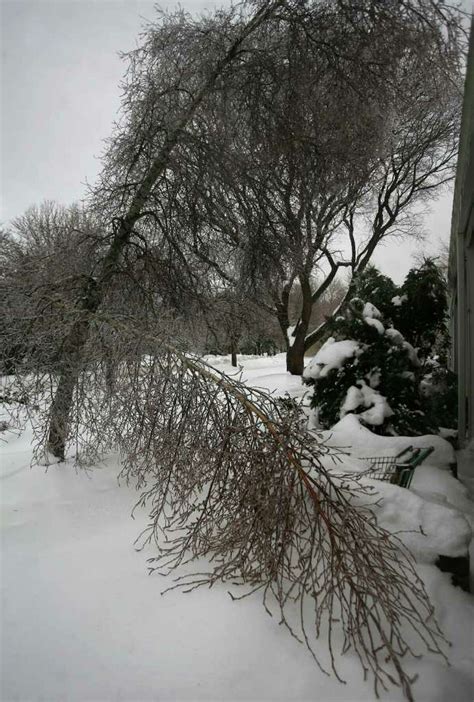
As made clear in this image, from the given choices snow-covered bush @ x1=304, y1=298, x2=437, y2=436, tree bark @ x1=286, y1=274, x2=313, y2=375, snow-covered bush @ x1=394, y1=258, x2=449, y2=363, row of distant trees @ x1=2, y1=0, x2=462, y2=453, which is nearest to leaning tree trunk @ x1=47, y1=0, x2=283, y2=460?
row of distant trees @ x1=2, y1=0, x2=462, y2=453

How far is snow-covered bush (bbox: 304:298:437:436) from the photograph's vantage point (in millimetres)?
4648

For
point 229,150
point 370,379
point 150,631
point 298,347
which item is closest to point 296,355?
point 298,347

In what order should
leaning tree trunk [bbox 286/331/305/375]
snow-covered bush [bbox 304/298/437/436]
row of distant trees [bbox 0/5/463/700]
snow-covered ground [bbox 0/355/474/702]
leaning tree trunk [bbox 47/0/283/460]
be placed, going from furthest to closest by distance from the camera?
leaning tree trunk [bbox 286/331/305/375] < snow-covered bush [bbox 304/298/437/436] < leaning tree trunk [bbox 47/0/283/460] < row of distant trees [bbox 0/5/463/700] < snow-covered ground [bbox 0/355/474/702]

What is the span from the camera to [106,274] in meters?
4.27

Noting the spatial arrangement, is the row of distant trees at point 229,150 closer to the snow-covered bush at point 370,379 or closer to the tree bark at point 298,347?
the snow-covered bush at point 370,379

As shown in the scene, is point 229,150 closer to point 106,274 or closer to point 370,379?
point 106,274

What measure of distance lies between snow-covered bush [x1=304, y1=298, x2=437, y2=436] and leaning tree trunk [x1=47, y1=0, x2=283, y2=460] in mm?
2792

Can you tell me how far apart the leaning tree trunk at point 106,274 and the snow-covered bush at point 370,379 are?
110 inches

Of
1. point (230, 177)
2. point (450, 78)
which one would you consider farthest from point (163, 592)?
point (450, 78)

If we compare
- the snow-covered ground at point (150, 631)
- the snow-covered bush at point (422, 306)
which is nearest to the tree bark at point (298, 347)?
the snow-covered bush at point (422, 306)

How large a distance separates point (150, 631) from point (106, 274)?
3.40m

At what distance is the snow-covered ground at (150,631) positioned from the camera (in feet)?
5.41

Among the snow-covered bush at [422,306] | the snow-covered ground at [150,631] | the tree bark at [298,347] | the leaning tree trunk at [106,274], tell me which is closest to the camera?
the snow-covered ground at [150,631]

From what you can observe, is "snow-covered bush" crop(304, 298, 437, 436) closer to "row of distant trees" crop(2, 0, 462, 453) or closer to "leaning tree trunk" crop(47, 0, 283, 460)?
"row of distant trees" crop(2, 0, 462, 453)
